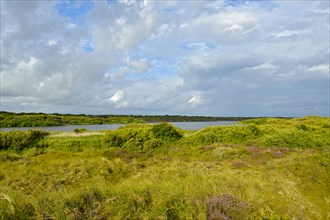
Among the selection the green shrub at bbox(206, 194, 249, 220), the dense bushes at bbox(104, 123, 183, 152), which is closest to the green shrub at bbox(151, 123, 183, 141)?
the dense bushes at bbox(104, 123, 183, 152)

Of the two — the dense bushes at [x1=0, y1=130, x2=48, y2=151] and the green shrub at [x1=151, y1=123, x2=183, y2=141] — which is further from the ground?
the green shrub at [x1=151, y1=123, x2=183, y2=141]

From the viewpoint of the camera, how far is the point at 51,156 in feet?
82.3

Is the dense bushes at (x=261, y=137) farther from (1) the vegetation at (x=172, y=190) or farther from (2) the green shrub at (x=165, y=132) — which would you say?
(1) the vegetation at (x=172, y=190)

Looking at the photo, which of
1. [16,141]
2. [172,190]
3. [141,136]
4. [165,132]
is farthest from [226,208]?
[16,141]

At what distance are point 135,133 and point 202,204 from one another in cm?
2661

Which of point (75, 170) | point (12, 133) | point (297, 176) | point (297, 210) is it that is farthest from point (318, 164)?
point (12, 133)

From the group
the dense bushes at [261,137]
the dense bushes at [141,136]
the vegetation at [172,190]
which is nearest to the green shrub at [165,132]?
the dense bushes at [141,136]

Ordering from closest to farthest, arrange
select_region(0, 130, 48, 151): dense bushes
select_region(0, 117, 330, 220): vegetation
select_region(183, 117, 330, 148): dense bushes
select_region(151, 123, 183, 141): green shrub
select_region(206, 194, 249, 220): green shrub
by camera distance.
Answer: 1. select_region(0, 117, 330, 220): vegetation
2. select_region(206, 194, 249, 220): green shrub
3. select_region(183, 117, 330, 148): dense bushes
4. select_region(151, 123, 183, 141): green shrub
5. select_region(0, 130, 48, 151): dense bushes

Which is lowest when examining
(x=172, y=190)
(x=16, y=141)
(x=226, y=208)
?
(x=16, y=141)

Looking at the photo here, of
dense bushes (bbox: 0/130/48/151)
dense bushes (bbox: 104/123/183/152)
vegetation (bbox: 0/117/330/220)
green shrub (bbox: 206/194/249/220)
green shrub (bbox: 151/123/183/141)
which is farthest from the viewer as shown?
dense bushes (bbox: 0/130/48/151)

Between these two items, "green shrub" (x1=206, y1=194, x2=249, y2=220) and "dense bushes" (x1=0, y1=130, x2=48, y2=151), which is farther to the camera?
"dense bushes" (x1=0, y1=130, x2=48, y2=151)

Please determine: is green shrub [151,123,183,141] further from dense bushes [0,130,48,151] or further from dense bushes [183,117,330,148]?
dense bushes [0,130,48,151]

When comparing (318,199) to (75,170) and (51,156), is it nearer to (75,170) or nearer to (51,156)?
(75,170)

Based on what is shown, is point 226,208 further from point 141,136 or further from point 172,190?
point 141,136
